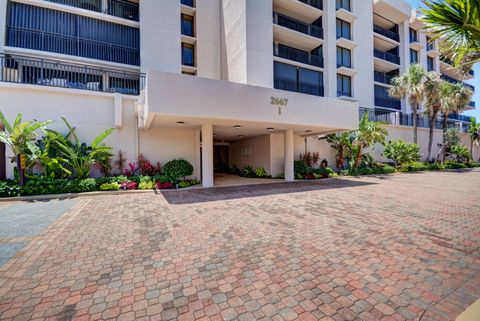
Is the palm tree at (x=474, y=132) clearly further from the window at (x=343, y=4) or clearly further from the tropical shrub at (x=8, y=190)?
the tropical shrub at (x=8, y=190)

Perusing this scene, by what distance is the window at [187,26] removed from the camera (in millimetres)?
17656

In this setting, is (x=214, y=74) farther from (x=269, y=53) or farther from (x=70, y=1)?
(x=70, y=1)

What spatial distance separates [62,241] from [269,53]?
15824 mm

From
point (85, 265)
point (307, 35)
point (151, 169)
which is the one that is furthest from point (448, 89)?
point (85, 265)

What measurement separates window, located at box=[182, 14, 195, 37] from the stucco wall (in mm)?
8728

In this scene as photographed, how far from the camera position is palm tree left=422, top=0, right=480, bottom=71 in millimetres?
2787

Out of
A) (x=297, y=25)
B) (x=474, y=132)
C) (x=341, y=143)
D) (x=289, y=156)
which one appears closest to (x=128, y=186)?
(x=289, y=156)

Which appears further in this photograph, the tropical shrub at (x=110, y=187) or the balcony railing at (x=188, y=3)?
the balcony railing at (x=188, y=3)

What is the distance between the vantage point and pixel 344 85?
2270 cm

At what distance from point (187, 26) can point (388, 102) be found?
80.3 ft

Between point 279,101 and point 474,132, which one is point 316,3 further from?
point 474,132

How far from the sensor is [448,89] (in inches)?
905

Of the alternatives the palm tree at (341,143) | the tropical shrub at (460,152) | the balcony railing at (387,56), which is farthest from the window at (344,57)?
the tropical shrub at (460,152)

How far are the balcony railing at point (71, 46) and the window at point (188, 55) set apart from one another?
346 cm
